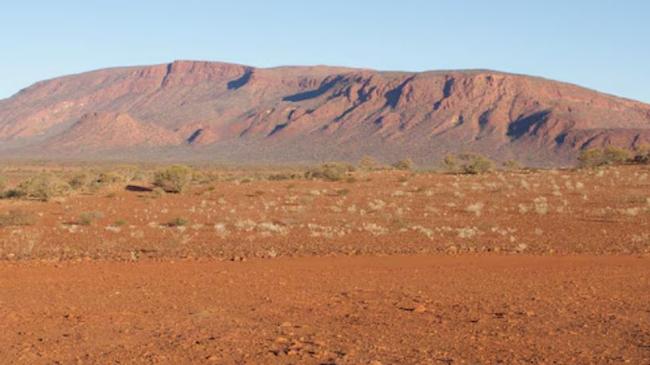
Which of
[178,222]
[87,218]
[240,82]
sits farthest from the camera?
[240,82]

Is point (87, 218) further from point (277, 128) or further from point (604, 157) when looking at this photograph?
point (277, 128)

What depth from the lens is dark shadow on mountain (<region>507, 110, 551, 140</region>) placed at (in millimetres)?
118812

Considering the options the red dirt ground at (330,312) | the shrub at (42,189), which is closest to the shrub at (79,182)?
the shrub at (42,189)

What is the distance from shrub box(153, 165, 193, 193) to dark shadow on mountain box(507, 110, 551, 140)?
88454 mm

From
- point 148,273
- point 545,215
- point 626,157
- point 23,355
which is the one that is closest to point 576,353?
point 23,355

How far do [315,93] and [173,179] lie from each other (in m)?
135

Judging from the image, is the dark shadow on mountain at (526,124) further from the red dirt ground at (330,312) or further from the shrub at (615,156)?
the red dirt ground at (330,312)

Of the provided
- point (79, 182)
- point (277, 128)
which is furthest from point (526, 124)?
point (79, 182)

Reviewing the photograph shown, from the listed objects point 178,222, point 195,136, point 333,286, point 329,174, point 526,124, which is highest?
point 526,124

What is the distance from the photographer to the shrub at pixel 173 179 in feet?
120

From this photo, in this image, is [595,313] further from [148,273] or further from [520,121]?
[520,121]

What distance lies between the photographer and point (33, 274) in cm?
1362

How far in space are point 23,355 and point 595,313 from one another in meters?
6.85

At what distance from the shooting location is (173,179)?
36781 millimetres
